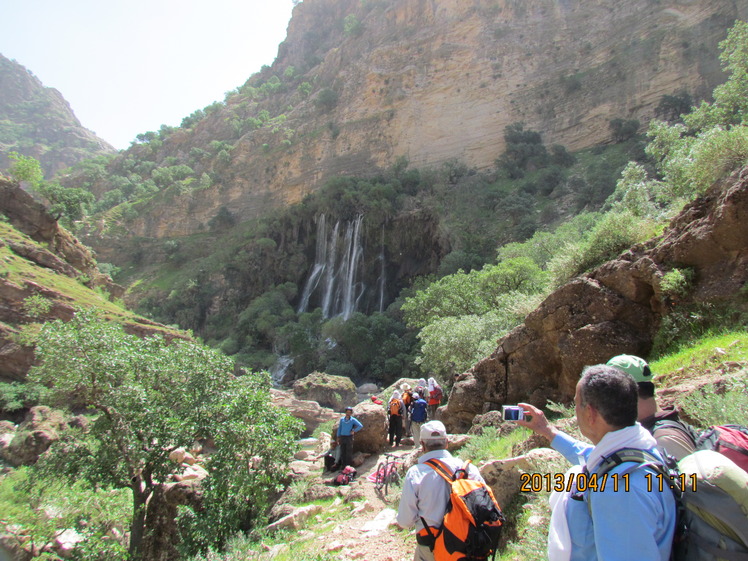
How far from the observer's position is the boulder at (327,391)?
20000 mm

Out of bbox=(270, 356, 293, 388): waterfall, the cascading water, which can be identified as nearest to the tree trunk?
bbox=(270, 356, 293, 388): waterfall

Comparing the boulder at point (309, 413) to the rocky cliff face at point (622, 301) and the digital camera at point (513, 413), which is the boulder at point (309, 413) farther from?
the digital camera at point (513, 413)

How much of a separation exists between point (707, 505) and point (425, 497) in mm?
1740

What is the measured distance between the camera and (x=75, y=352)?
825cm

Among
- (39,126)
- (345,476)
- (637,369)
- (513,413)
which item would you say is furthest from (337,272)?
(39,126)

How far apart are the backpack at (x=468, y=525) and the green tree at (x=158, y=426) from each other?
6139 mm

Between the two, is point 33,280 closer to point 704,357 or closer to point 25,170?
point 25,170

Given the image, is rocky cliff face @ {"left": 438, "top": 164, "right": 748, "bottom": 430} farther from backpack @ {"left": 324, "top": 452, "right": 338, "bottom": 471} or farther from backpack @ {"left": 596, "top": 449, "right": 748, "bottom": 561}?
backpack @ {"left": 596, "top": 449, "right": 748, "bottom": 561}

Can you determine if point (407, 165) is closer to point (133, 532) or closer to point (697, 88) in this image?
point (697, 88)

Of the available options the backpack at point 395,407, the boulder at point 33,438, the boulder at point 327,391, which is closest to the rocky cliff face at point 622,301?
the backpack at point 395,407

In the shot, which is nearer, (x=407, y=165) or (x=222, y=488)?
(x=222, y=488)

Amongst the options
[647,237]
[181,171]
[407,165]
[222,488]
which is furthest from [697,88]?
[181,171]

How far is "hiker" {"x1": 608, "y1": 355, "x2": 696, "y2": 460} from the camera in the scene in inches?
80.4

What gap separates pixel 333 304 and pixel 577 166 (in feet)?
80.2
